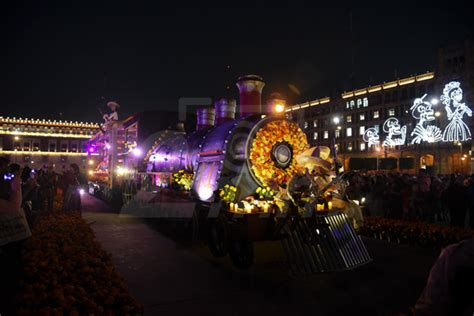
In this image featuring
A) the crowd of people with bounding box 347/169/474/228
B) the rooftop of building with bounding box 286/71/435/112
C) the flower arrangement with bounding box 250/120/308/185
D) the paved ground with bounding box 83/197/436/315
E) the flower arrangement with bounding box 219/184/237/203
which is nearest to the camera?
the paved ground with bounding box 83/197/436/315

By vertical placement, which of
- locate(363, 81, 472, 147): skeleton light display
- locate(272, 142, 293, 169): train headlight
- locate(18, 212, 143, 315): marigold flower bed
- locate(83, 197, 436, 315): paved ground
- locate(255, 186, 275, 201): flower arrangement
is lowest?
locate(83, 197, 436, 315): paved ground

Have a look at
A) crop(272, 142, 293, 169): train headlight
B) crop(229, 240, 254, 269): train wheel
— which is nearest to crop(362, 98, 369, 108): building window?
crop(272, 142, 293, 169): train headlight

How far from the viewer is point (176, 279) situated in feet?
23.0

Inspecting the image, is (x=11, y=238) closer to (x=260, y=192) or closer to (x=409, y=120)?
(x=260, y=192)

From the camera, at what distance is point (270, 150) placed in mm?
9898

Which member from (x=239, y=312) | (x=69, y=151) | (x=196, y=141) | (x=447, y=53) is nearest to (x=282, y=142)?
(x=196, y=141)

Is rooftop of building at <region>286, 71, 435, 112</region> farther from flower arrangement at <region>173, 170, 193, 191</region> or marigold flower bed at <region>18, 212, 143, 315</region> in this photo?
marigold flower bed at <region>18, 212, 143, 315</region>

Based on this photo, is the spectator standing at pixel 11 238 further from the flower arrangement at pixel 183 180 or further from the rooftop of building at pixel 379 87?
the rooftop of building at pixel 379 87

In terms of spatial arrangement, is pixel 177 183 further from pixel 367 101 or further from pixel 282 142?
pixel 367 101

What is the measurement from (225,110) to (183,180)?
2919 millimetres

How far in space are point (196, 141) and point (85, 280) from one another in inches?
335

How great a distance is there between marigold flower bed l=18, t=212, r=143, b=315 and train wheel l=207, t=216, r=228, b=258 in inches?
111

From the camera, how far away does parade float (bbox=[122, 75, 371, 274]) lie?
300 inches

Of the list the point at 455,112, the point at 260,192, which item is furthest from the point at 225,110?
the point at 455,112
